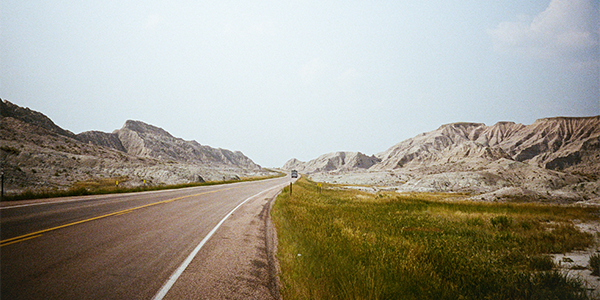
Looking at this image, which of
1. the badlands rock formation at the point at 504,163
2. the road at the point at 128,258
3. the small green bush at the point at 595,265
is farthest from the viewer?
the badlands rock formation at the point at 504,163

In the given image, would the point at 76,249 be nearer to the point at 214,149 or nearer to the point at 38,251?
the point at 38,251

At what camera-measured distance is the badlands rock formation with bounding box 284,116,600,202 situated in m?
40.2

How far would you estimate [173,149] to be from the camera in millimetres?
108312

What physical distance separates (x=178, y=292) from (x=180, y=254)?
6.75 ft

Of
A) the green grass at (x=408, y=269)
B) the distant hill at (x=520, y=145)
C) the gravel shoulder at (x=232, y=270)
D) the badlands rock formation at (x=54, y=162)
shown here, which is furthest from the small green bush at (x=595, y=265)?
the distant hill at (x=520, y=145)

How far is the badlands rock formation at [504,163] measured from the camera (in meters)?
40.2

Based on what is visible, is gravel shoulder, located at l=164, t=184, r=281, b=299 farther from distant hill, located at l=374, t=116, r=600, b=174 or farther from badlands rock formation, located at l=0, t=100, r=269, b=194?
distant hill, located at l=374, t=116, r=600, b=174

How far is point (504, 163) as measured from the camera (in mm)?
60906

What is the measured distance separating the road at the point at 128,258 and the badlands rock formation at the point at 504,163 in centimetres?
3468

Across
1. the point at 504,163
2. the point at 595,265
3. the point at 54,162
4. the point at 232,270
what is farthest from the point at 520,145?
the point at 54,162

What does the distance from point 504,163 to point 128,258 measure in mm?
79569

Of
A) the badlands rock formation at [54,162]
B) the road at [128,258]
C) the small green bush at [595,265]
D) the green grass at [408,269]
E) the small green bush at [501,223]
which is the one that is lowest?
the small green bush at [501,223]

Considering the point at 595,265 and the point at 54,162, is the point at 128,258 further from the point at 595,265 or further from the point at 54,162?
the point at 54,162

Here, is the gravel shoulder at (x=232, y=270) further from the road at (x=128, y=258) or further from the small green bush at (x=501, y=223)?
the small green bush at (x=501, y=223)
